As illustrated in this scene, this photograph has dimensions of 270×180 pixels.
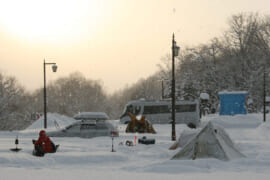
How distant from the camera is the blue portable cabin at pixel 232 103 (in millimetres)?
44219

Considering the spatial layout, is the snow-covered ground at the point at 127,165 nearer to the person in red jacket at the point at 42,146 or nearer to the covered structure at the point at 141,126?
the person in red jacket at the point at 42,146

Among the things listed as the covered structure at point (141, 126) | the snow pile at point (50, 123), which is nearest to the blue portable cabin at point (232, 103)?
the snow pile at point (50, 123)

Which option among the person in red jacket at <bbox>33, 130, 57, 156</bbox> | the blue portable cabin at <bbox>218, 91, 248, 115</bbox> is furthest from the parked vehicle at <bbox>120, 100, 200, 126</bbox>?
the person in red jacket at <bbox>33, 130, 57, 156</bbox>

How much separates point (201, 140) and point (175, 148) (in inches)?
108

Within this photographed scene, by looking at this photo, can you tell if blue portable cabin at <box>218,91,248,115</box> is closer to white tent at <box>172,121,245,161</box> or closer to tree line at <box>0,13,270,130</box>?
tree line at <box>0,13,270,130</box>

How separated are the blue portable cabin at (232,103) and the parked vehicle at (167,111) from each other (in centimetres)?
757

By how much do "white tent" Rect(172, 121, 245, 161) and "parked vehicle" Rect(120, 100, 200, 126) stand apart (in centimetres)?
2376

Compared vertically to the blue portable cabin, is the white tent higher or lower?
lower

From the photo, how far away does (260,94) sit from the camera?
60188 millimetres

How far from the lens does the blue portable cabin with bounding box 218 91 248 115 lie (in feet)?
145

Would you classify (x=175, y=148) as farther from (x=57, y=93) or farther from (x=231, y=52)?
(x=57, y=93)

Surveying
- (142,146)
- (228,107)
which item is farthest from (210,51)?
(142,146)

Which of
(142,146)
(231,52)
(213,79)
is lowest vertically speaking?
(142,146)

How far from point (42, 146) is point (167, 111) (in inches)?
977
